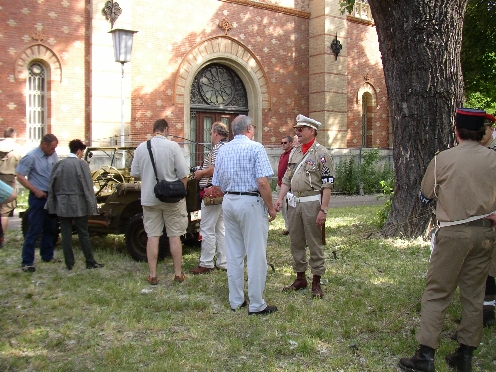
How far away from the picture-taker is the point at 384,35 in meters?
9.56

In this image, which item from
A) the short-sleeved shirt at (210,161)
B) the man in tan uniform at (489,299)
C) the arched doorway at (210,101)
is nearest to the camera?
the man in tan uniform at (489,299)

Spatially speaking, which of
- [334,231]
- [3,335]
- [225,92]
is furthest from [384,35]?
[225,92]

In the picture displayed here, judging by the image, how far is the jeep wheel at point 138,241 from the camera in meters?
7.98

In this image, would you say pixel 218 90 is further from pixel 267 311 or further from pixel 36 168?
pixel 267 311

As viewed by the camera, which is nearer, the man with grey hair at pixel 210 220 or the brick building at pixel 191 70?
the man with grey hair at pixel 210 220

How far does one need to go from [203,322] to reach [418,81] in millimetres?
5849

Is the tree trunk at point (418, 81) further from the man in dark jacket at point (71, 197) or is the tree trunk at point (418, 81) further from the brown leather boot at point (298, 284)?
the man in dark jacket at point (71, 197)

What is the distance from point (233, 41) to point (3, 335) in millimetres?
15409

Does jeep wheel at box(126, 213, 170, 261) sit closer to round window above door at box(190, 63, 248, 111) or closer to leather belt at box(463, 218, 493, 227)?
leather belt at box(463, 218, 493, 227)

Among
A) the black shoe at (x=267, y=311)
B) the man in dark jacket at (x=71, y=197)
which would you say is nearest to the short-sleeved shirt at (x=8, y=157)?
the man in dark jacket at (x=71, y=197)

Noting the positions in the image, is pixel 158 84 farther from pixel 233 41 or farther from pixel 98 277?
pixel 98 277

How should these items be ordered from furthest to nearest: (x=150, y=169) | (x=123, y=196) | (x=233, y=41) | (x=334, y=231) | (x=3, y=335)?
(x=233, y=41), (x=334, y=231), (x=123, y=196), (x=150, y=169), (x=3, y=335)

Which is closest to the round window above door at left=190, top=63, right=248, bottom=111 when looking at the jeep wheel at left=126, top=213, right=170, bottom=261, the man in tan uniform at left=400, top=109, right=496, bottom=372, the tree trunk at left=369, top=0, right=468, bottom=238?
the tree trunk at left=369, top=0, right=468, bottom=238

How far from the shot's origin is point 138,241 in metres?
8.10
